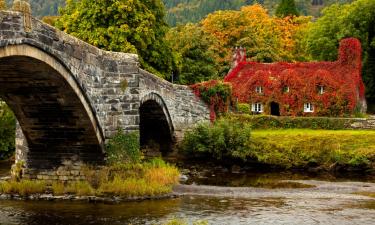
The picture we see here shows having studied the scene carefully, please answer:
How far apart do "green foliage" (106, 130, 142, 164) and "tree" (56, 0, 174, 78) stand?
41.8 feet

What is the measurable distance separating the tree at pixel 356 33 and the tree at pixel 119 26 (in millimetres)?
19097

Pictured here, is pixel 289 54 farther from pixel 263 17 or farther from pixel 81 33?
pixel 81 33

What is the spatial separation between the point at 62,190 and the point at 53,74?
4552mm

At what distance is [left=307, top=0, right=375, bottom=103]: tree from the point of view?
48.7 metres

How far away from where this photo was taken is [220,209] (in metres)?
18.4

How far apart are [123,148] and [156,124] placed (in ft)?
30.2

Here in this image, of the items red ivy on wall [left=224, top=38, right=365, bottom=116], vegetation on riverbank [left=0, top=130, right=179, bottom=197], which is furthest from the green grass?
red ivy on wall [left=224, top=38, right=365, bottom=116]

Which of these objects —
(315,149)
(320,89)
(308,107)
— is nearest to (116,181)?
(315,149)

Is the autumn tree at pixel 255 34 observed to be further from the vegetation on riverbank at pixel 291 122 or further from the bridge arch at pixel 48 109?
the bridge arch at pixel 48 109

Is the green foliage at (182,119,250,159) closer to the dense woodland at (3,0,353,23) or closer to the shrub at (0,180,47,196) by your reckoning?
the shrub at (0,180,47,196)

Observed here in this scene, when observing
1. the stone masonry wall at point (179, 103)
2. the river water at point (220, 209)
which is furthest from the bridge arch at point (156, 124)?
the river water at point (220, 209)

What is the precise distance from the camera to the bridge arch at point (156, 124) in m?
28.7

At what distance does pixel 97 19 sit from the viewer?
35562 millimetres

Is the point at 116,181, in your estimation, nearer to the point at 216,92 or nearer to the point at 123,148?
the point at 123,148
